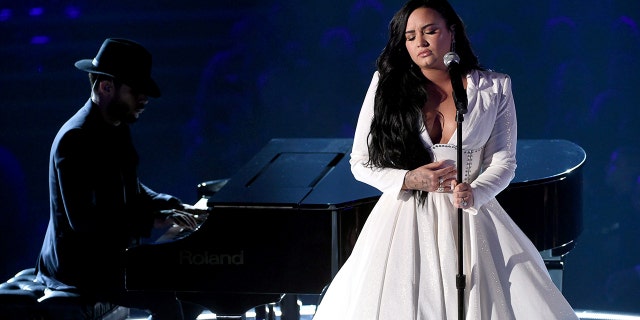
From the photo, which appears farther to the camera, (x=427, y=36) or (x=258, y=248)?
(x=258, y=248)

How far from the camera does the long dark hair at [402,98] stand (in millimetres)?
2982

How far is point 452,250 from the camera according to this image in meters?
2.87

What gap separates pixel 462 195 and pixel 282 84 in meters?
3.71

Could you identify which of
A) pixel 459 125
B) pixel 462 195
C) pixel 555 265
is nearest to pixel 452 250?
pixel 462 195

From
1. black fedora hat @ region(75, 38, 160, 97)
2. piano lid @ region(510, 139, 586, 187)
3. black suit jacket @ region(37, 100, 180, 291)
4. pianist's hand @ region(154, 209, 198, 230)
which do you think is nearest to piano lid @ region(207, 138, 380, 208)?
pianist's hand @ region(154, 209, 198, 230)

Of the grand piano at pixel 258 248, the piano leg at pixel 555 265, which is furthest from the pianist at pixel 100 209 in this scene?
the piano leg at pixel 555 265

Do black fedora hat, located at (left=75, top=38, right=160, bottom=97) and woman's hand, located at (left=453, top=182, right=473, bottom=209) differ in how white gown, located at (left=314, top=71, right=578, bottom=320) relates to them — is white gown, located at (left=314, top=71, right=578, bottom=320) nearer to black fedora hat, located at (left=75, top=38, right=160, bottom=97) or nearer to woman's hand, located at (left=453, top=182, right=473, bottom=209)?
woman's hand, located at (left=453, top=182, right=473, bottom=209)

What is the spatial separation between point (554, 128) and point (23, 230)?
137 inches

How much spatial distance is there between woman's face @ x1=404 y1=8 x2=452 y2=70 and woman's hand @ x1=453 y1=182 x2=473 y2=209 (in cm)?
43

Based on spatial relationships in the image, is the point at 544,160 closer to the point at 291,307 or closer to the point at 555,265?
the point at 555,265

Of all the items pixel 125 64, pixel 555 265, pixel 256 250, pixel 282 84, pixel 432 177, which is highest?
pixel 125 64

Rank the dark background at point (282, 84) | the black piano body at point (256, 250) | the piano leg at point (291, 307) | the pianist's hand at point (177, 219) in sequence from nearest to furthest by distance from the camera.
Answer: the black piano body at point (256, 250), the pianist's hand at point (177, 219), the piano leg at point (291, 307), the dark background at point (282, 84)

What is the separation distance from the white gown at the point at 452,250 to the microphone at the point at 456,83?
0.23 meters

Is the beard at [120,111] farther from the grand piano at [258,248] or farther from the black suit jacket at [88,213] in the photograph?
the grand piano at [258,248]
